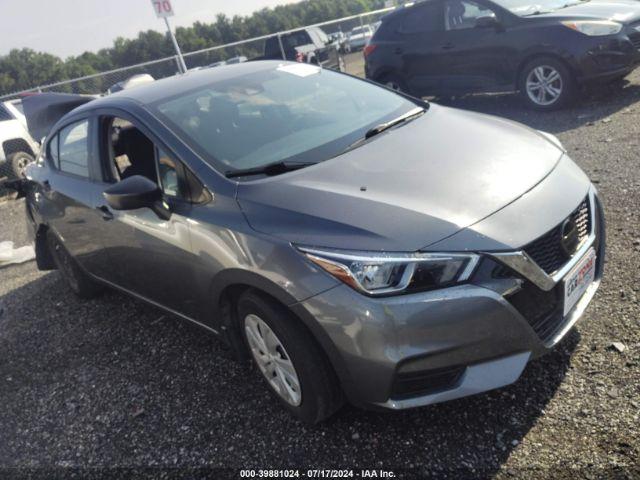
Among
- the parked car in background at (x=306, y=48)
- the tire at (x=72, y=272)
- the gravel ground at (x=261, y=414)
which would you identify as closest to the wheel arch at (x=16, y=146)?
the tire at (x=72, y=272)

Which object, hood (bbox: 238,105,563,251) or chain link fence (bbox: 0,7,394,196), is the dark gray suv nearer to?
hood (bbox: 238,105,563,251)

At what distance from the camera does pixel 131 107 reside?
10.9ft

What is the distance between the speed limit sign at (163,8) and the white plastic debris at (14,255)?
762 cm

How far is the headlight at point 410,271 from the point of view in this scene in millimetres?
2133

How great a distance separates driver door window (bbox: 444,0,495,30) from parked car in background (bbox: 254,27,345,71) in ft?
27.8

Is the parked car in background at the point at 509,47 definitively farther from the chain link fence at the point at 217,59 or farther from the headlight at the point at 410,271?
the headlight at the point at 410,271

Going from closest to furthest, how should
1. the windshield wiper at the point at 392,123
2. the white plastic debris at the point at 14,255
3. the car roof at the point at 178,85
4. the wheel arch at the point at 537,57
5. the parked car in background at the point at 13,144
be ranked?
the windshield wiper at the point at 392,123
the car roof at the point at 178,85
the white plastic debris at the point at 14,255
the wheel arch at the point at 537,57
the parked car in background at the point at 13,144

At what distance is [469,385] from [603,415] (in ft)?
2.08

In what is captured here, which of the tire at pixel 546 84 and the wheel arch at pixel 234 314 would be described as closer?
the wheel arch at pixel 234 314

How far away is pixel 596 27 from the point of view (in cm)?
660

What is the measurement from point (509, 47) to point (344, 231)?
238 inches

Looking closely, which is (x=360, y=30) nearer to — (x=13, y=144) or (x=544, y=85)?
(x=13, y=144)

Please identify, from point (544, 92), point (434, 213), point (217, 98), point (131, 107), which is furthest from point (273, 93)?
point (544, 92)

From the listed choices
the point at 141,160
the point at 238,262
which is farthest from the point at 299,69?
the point at 238,262
